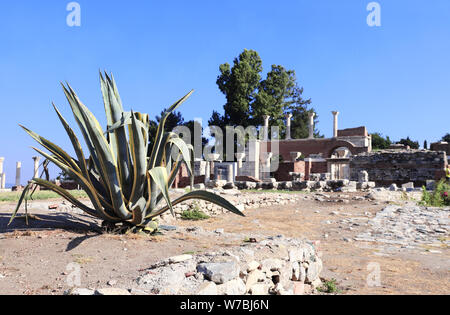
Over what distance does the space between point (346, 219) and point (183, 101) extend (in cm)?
580

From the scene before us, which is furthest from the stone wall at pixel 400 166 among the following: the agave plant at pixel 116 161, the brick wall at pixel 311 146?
the agave plant at pixel 116 161

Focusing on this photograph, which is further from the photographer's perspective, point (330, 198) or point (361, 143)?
point (361, 143)

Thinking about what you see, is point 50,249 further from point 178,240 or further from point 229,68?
point 229,68

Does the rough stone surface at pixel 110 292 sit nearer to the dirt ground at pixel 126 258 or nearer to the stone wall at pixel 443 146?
the dirt ground at pixel 126 258

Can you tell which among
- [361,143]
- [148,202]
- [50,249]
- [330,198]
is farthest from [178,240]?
[361,143]

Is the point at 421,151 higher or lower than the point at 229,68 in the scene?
lower

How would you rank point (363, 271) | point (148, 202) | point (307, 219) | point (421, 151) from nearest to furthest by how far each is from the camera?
1. point (148, 202)
2. point (363, 271)
3. point (307, 219)
4. point (421, 151)

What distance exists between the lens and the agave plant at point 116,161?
154 inches

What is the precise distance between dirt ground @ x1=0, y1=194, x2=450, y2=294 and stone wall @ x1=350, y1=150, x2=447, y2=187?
1846cm

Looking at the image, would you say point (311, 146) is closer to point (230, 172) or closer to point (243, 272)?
point (230, 172)

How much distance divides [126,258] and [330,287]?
6.44ft

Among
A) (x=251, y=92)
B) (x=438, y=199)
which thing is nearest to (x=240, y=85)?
(x=251, y=92)

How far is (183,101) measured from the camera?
4316 mm

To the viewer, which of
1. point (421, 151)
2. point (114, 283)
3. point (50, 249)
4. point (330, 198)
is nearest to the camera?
point (114, 283)
